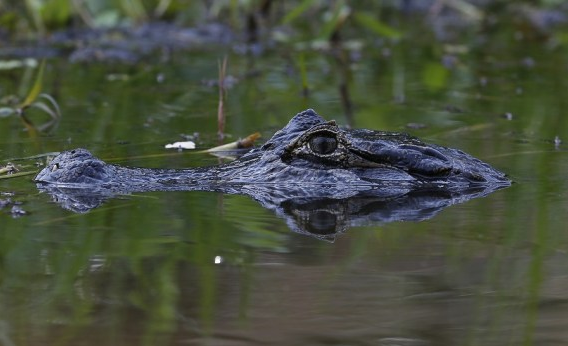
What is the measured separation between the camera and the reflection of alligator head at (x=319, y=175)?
4.78m

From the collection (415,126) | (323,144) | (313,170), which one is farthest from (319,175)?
(415,126)

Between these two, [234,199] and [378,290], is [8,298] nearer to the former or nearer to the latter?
[378,290]

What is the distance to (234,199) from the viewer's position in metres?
4.77

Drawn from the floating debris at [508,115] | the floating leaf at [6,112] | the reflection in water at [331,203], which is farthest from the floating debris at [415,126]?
the floating leaf at [6,112]

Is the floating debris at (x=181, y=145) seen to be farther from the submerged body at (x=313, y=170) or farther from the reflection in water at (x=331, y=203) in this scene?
the reflection in water at (x=331, y=203)

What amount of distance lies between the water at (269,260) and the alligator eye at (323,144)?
1.55ft

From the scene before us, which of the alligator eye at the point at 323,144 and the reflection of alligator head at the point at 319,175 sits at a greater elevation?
the alligator eye at the point at 323,144

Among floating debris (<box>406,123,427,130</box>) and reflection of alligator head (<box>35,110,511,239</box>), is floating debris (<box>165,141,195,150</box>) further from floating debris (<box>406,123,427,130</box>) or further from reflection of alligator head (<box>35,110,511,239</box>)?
floating debris (<box>406,123,427,130</box>)

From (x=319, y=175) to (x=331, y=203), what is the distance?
0.29 m

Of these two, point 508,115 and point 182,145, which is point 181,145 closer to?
point 182,145

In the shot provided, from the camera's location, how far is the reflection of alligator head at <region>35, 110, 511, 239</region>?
4.78 meters

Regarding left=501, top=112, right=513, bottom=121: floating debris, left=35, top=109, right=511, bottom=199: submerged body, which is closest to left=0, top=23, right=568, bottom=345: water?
left=501, top=112, right=513, bottom=121: floating debris

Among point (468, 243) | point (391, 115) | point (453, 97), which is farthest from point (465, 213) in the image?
point (453, 97)

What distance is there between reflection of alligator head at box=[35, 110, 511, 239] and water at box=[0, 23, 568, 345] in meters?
0.14
